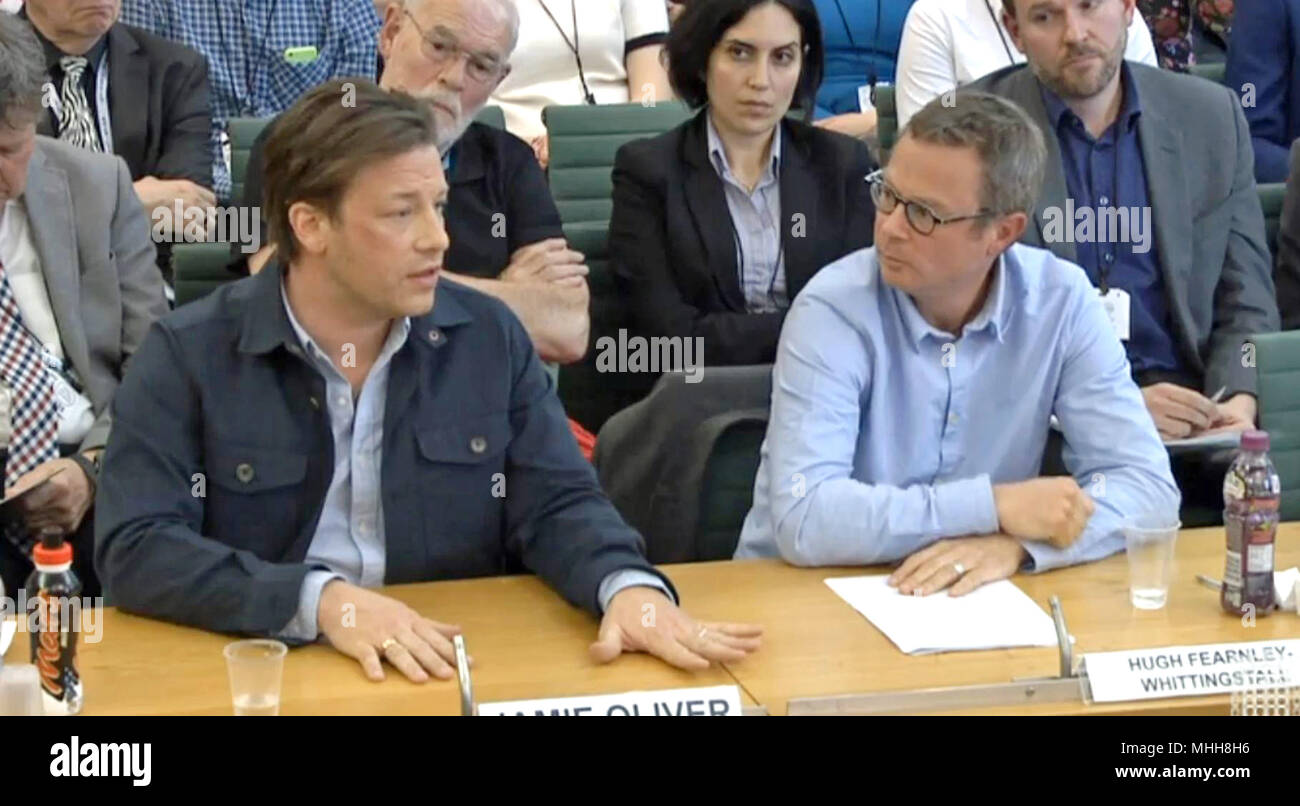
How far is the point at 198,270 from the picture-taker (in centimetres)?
359

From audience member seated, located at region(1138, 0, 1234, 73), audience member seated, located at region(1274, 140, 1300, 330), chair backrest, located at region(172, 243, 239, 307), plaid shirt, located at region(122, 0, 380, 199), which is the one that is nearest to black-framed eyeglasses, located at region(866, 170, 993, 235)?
chair backrest, located at region(172, 243, 239, 307)

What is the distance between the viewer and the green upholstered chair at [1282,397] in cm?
291

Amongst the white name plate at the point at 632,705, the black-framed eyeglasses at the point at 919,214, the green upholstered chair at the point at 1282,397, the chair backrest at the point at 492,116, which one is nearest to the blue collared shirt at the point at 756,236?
the chair backrest at the point at 492,116

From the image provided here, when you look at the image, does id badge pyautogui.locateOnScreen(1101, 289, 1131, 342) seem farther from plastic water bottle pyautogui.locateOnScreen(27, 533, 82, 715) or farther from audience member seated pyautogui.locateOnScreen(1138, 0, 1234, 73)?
audience member seated pyautogui.locateOnScreen(1138, 0, 1234, 73)

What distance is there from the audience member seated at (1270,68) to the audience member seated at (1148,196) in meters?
1.39

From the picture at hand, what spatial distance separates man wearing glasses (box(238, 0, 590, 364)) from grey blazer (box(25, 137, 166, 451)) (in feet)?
0.92

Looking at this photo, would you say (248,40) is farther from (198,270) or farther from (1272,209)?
(1272,209)

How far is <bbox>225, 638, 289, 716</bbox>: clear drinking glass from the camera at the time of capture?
2029 mm

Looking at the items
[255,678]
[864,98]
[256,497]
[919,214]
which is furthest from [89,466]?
[864,98]

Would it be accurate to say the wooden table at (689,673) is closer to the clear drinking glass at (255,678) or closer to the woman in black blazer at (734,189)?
the clear drinking glass at (255,678)

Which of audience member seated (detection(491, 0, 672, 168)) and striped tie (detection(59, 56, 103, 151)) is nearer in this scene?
striped tie (detection(59, 56, 103, 151))

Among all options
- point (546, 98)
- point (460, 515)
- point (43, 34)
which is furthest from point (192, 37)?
point (460, 515)
